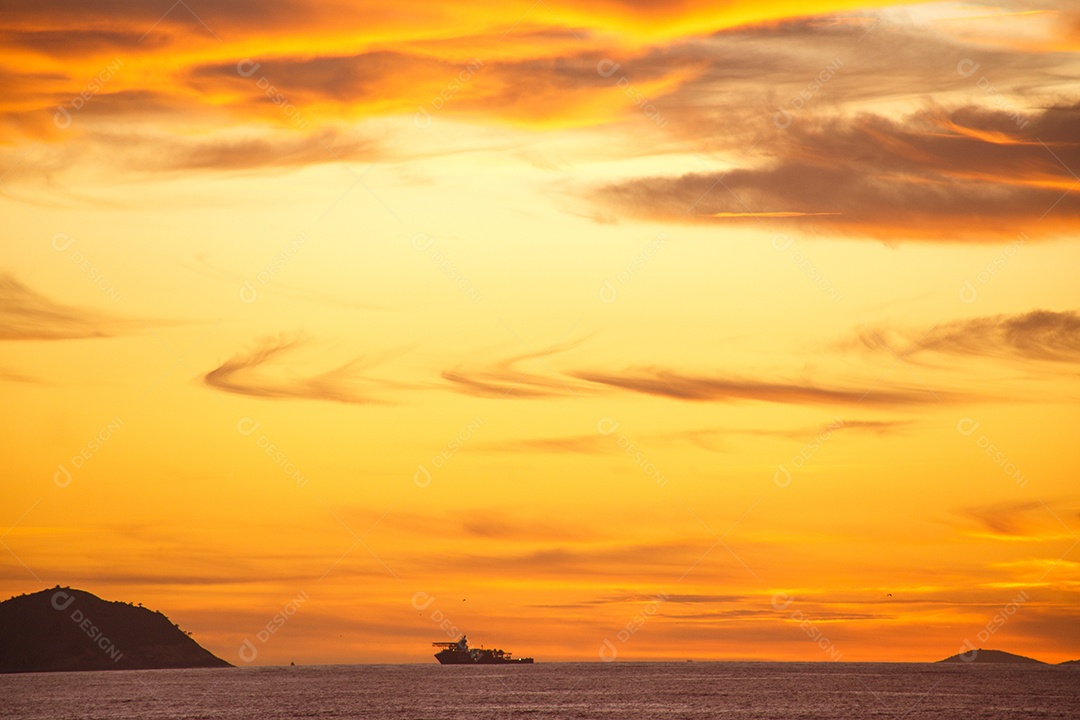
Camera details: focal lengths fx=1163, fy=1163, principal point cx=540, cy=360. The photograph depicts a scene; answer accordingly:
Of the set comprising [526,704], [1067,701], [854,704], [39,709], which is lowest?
[1067,701]

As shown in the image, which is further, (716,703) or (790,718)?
(716,703)

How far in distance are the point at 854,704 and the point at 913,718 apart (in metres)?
31.1

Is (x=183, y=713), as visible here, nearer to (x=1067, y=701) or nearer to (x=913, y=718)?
(x=913, y=718)

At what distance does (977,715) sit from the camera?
513 feet

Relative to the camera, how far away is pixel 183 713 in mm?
173250

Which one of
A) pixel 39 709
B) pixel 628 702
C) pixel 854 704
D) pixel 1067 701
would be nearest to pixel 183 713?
pixel 39 709

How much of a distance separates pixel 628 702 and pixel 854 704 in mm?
35677

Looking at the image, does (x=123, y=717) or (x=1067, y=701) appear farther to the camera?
(x=1067, y=701)

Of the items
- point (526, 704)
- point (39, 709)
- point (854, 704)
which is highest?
point (39, 709)

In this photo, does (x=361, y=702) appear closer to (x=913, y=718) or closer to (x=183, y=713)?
(x=183, y=713)

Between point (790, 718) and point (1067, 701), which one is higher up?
point (790, 718)

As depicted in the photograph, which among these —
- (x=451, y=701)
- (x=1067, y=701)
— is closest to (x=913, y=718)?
(x=1067, y=701)

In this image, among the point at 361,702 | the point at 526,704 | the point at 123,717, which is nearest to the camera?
the point at 123,717

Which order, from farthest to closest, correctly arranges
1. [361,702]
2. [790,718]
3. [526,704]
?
[361,702]
[526,704]
[790,718]
